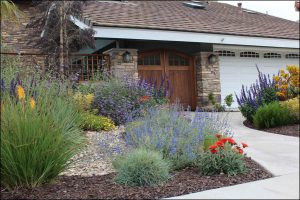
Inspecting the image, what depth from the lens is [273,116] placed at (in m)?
7.75

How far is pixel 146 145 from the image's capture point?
4691 millimetres

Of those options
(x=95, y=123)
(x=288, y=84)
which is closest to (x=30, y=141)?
(x=95, y=123)

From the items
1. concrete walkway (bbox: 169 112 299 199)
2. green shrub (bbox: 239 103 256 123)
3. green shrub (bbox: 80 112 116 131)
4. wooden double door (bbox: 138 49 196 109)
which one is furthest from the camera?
wooden double door (bbox: 138 49 196 109)

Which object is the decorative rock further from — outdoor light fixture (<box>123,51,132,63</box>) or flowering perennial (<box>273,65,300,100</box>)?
outdoor light fixture (<box>123,51,132,63</box>)

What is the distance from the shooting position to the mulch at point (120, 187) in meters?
3.64

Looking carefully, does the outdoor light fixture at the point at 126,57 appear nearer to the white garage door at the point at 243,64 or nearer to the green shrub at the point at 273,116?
the white garage door at the point at 243,64

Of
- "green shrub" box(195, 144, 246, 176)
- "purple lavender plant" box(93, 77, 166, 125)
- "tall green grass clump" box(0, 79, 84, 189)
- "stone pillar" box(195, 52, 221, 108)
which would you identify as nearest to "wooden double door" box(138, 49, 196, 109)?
"stone pillar" box(195, 52, 221, 108)

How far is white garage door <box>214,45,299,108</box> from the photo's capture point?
14484 millimetres

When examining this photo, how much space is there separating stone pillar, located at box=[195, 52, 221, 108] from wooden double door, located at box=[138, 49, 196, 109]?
29 cm

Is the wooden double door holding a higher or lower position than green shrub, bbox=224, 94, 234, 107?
higher

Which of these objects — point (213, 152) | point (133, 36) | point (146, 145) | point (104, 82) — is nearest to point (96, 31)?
point (133, 36)

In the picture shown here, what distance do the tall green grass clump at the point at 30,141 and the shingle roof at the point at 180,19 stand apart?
6.99 meters

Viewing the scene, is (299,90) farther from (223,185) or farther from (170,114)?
(223,185)

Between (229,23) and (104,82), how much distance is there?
8099 millimetres
